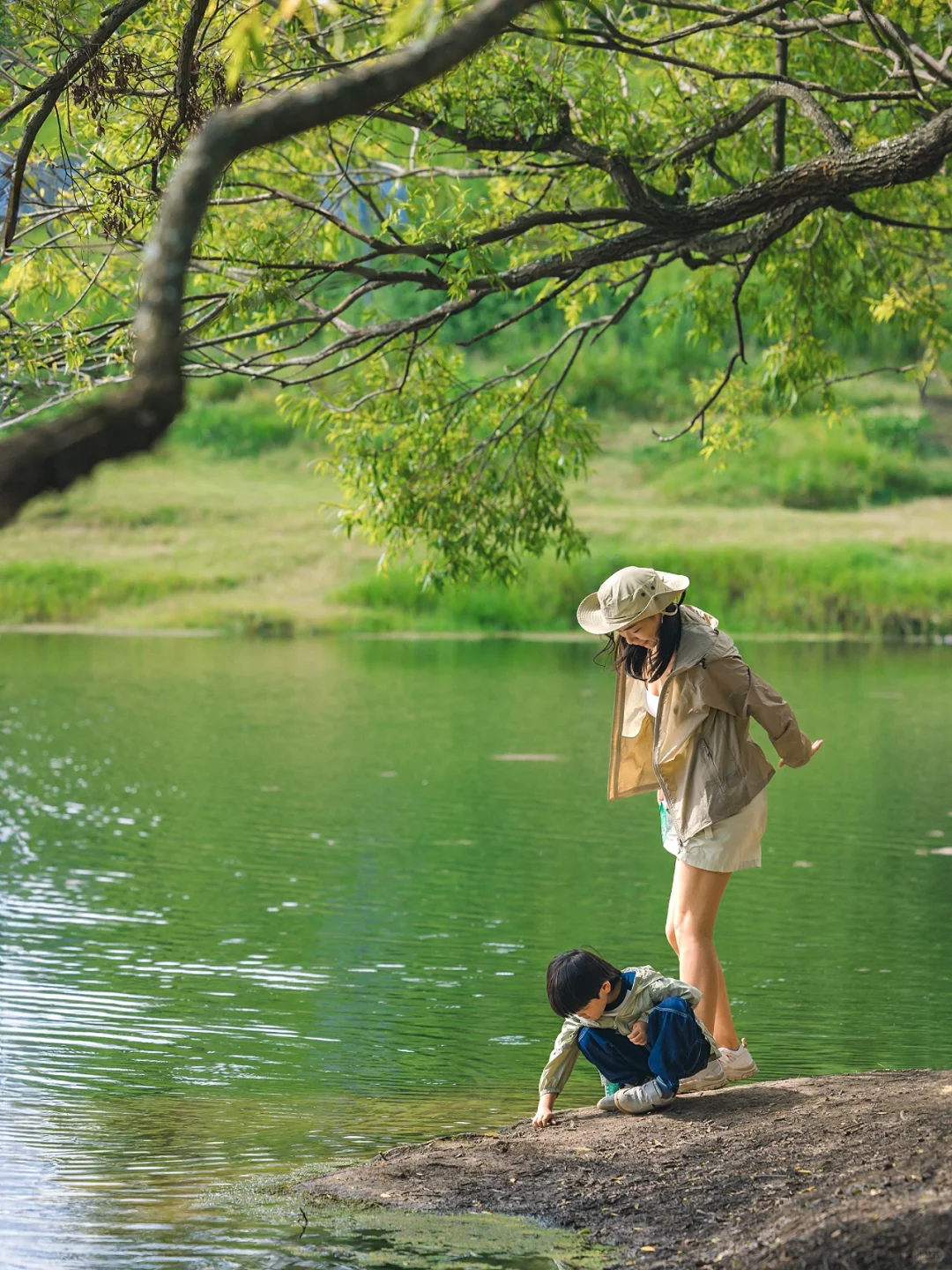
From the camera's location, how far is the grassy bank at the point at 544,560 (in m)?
40.7

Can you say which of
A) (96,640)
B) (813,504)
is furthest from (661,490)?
(96,640)

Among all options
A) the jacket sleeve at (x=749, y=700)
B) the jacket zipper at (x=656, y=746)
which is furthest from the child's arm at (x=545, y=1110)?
the jacket sleeve at (x=749, y=700)

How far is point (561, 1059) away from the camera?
5.71 meters

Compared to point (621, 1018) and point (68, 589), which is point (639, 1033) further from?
point (68, 589)

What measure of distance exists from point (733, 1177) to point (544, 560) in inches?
1501

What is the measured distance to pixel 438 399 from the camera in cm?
1045

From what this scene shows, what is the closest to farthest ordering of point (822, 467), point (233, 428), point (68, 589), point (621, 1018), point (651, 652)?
1. point (621, 1018)
2. point (651, 652)
3. point (68, 589)
4. point (822, 467)
5. point (233, 428)

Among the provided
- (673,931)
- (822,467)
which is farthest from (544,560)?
(673,931)

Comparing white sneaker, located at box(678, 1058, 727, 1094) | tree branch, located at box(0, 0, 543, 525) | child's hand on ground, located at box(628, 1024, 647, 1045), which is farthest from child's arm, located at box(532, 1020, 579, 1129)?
tree branch, located at box(0, 0, 543, 525)

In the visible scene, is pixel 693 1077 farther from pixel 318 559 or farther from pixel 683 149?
pixel 318 559

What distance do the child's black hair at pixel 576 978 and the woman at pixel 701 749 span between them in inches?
19.7

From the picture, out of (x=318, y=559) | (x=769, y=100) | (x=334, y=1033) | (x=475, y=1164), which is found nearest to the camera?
(x=475, y=1164)

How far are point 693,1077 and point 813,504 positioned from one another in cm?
4517

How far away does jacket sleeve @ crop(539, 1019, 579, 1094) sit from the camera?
18.7 ft
